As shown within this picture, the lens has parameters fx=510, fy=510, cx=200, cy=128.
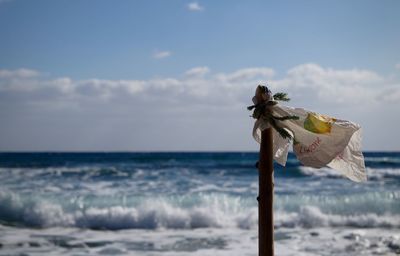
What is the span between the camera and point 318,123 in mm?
3197

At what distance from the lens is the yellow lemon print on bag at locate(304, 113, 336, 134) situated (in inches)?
→ 126

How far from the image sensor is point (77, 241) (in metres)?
11.5

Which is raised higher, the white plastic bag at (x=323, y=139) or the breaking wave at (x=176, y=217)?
the white plastic bag at (x=323, y=139)

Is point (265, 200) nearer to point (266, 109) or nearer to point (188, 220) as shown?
point (266, 109)

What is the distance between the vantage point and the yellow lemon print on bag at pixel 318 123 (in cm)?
320

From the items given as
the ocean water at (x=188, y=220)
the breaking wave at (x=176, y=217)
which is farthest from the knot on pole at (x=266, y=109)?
the breaking wave at (x=176, y=217)

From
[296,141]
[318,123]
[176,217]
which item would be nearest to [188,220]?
[176,217]

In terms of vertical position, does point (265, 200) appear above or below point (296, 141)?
below

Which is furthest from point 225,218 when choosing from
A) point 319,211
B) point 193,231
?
point 319,211

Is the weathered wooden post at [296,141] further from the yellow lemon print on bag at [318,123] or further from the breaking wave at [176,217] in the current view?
the breaking wave at [176,217]

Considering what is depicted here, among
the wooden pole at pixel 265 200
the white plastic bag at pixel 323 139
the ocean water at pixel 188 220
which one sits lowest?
the ocean water at pixel 188 220

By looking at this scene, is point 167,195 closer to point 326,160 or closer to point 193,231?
point 193,231

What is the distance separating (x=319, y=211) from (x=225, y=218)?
9.56ft

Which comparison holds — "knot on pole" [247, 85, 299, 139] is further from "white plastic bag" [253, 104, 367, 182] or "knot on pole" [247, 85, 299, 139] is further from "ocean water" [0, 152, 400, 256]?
"ocean water" [0, 152, 400, 256]
